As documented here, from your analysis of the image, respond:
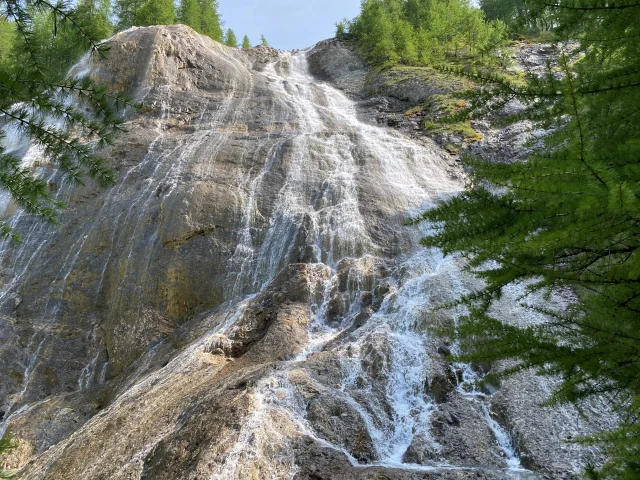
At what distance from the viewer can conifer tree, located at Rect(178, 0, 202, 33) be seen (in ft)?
119

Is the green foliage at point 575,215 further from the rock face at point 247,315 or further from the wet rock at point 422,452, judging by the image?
the wet rock at point 422,452

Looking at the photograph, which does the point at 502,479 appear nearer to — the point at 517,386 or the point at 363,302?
the point at 517,386

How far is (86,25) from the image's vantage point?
345cm

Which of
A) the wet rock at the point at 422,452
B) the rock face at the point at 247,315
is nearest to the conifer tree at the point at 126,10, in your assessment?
the rock face at the point at 247,315

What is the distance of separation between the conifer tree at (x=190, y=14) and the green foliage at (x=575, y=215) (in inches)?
1495

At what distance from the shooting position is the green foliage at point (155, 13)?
3231 centimetres

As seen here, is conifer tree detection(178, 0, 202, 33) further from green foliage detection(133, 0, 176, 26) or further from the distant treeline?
green foliage detection(133, 0, 176, 26)

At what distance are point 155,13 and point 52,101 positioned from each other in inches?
→ 1322

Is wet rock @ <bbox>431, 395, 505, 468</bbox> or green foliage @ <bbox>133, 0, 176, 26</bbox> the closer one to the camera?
wet rock @ <bbox>431, 395, 505, 468</bbox>

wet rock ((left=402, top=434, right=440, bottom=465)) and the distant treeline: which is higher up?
the distant treeline

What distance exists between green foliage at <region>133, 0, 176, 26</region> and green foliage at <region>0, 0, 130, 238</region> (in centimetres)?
3235

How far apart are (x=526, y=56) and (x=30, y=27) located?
24.6m

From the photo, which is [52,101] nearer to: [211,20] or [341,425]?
[341,425]

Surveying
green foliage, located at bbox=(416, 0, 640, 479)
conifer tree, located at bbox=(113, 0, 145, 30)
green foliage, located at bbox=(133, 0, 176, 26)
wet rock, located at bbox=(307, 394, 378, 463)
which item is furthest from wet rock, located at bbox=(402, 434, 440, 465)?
conifer tree, located at bbox=(113, 0, 145, 30)
